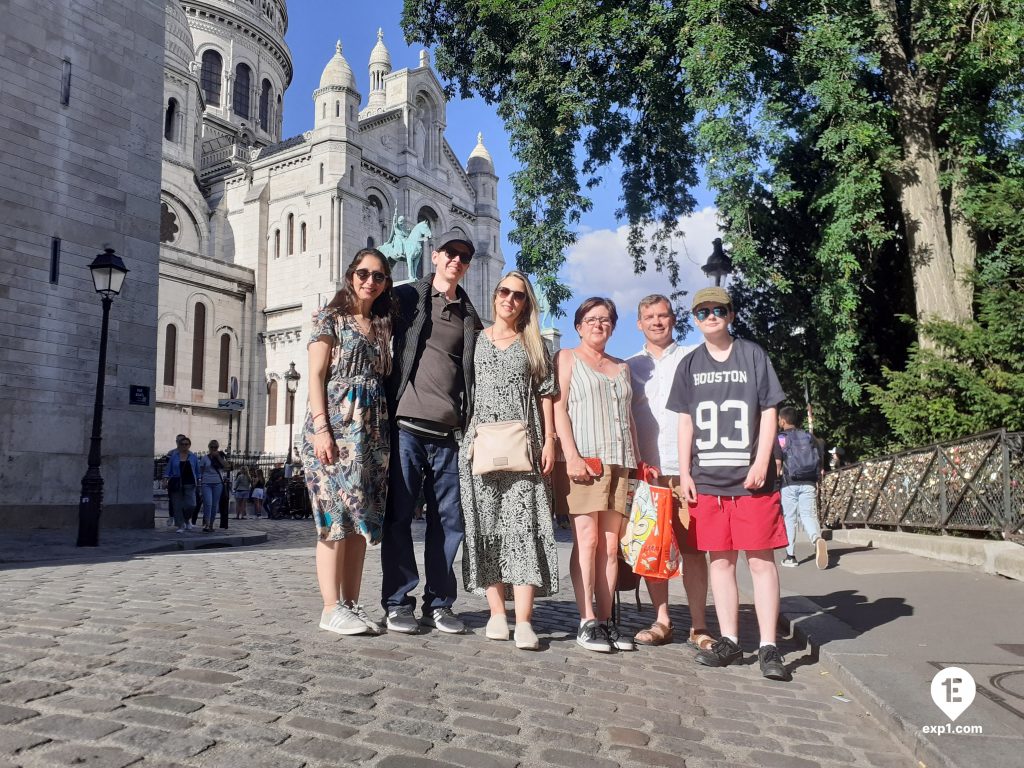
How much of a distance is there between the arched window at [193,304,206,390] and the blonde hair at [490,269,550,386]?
36527mm

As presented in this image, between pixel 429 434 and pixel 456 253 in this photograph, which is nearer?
pixel 429 434

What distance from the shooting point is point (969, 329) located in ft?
37.5

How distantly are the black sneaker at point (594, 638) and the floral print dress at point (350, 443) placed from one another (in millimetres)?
1284

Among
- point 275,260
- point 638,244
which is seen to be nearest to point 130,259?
point 638,244

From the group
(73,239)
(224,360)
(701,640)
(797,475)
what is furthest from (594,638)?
(224,360)

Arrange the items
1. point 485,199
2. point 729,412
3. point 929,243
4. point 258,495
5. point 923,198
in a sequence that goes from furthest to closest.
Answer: point 485,199, point 258,495, point 923,198, point 929,243, point 729,412

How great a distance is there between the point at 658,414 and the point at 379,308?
1.90 meters

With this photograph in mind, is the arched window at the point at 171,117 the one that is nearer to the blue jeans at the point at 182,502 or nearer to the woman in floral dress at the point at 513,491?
the blue jeans at the point at 182,502

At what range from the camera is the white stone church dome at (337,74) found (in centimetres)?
4038

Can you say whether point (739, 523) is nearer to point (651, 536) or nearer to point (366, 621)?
point (651, 536)

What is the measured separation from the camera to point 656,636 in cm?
520

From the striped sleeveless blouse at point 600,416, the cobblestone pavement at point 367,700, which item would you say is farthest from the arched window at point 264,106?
the striped sleeveless blouse at point 600,416

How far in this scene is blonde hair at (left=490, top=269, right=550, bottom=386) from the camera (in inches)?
189

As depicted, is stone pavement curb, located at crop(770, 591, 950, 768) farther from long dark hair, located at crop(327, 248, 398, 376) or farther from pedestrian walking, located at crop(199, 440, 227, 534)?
pedestrian walking, located at crop(199, 440, 227, 534)
